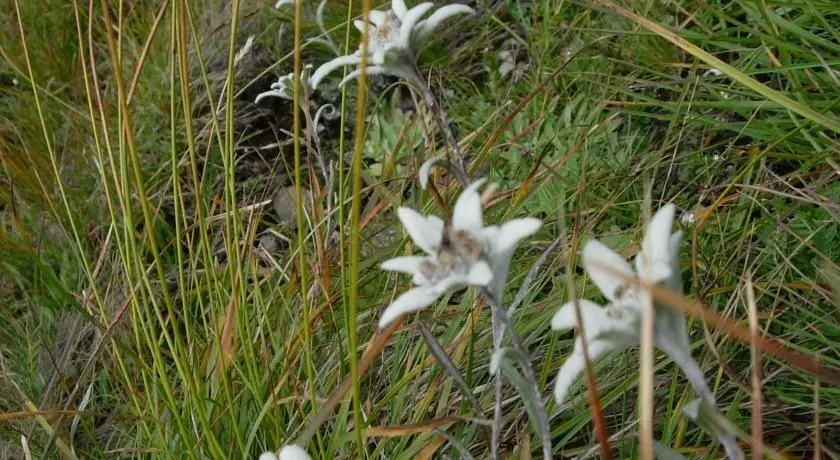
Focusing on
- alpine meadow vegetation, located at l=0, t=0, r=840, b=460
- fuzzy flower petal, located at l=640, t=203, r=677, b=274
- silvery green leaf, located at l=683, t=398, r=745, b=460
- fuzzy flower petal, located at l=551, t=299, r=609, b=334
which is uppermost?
fuzzy flower petal, located at l=640, t=203, r=677, b=274

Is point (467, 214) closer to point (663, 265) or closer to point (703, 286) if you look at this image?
point (663, 265)

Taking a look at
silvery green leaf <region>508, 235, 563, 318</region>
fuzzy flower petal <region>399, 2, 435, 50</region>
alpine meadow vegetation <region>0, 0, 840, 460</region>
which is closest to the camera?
alpine meadow vegetation <region>0, 0, 840, 460</region>

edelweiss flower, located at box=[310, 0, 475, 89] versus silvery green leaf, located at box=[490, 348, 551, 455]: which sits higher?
edelweiss flower, located at box=[310, 0, 475, 89]

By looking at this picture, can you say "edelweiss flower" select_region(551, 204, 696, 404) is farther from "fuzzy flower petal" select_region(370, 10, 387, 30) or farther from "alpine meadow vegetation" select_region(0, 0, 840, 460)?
"fuzzy flower petal" select_region(370, 10, 387, 30)

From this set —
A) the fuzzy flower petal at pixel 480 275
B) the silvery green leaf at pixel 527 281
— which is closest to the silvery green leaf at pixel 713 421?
the fuzzy flower petal at pixel 480 275

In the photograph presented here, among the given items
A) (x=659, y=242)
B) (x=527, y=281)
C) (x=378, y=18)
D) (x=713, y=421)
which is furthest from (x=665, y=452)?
(x=378, y=18)

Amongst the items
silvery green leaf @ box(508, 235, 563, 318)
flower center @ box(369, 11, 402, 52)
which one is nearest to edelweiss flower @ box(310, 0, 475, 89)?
flower center @ box(369, 11, 402, 52)

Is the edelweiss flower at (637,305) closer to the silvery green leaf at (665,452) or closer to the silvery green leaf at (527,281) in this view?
the silvery green leaf at (665,452)

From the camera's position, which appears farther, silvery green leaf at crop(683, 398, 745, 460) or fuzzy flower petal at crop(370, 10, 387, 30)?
fuzzy flower petal at crop(370, 10, 387, 30)

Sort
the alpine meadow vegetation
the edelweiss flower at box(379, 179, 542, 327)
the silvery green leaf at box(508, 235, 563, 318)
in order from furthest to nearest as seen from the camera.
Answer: the silvery green leaf at box(508, 235, 563, 318) < the alpine meadow vegetation < the edelweiss flower at box(379, 179, 542, 327)
